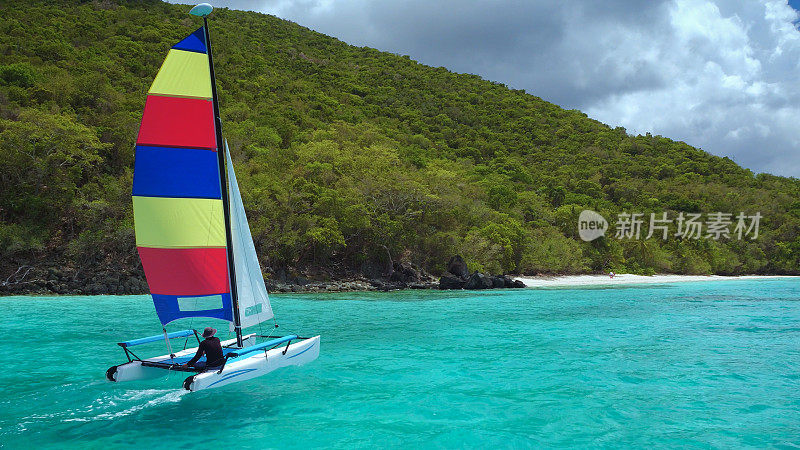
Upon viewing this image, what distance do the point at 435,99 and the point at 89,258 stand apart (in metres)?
77.9

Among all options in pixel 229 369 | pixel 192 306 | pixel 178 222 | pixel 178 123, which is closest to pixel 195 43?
A: pixel 178 123

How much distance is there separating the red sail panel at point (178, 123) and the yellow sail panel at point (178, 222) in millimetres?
1216

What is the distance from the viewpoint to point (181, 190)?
36.3ft

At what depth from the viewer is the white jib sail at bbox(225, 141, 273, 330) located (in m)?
12.0

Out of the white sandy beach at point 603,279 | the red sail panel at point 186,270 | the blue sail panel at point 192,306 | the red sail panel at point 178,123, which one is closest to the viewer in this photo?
the red sail panel at point 178,123

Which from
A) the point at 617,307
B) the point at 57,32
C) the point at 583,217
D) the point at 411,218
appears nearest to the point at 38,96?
the point at 57,32

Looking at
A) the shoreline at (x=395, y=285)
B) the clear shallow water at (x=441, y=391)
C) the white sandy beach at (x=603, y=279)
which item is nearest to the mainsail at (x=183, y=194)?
the clear shallow water at (x=441, y=391)

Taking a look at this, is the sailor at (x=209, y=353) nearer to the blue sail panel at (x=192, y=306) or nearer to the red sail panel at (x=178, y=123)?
the blue sail panel at (x=192, y=306)

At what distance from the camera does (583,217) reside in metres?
67.5

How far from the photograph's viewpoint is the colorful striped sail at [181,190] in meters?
10.7

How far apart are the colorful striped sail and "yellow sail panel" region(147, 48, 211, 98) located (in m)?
0.02

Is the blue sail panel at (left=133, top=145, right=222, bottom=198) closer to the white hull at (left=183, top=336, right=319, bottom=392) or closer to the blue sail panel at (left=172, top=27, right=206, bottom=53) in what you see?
the blue sail panel at (left=172, top=27, right=206, bottom=53)

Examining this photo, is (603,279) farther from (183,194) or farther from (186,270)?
(183,194)

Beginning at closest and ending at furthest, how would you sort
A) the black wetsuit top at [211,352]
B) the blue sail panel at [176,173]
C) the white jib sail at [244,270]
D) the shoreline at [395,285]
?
the black wetsuit top at [211,352], the blue sail panel at [176,173], the white jib sail at [244,270], the shoreline at [395,285]
